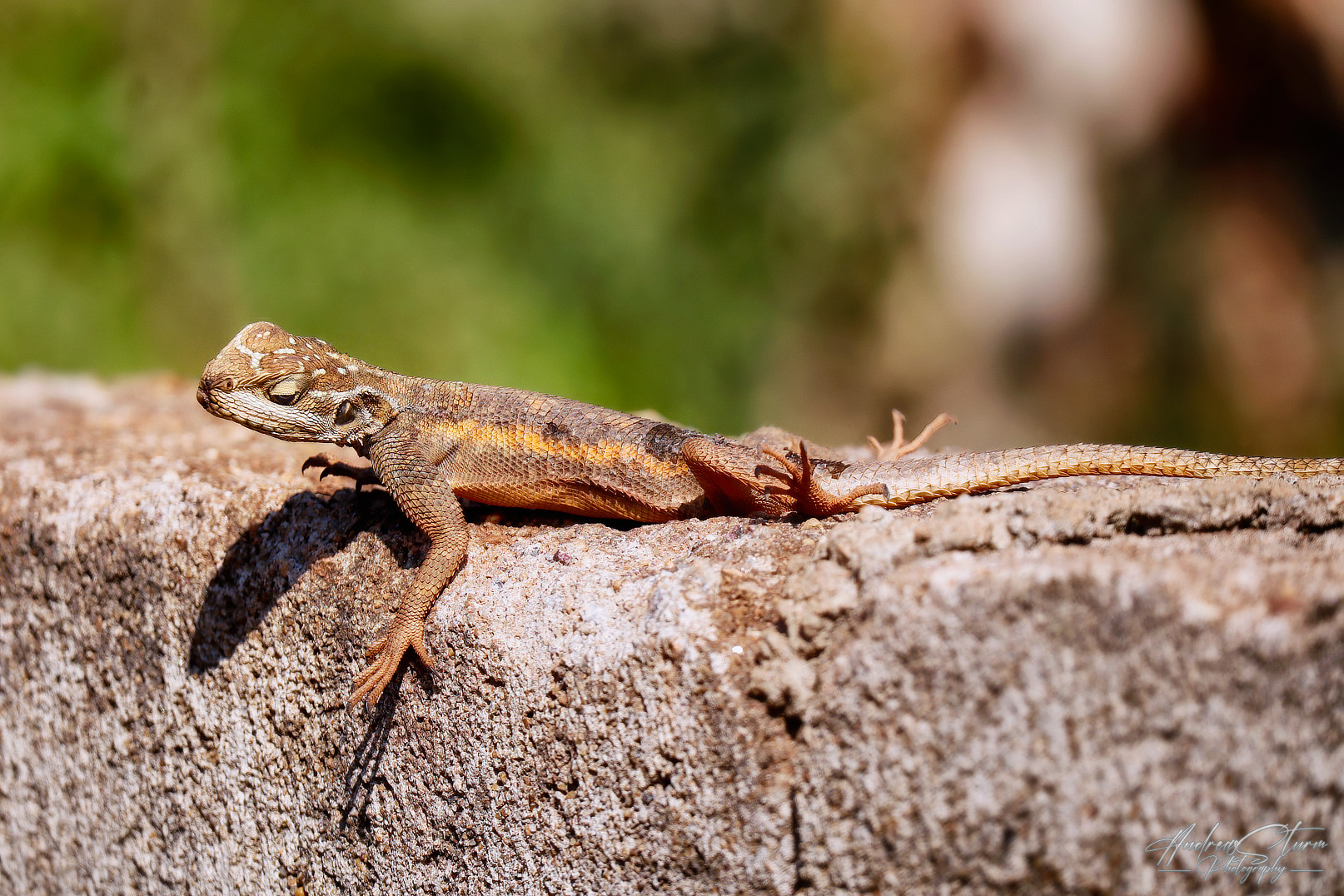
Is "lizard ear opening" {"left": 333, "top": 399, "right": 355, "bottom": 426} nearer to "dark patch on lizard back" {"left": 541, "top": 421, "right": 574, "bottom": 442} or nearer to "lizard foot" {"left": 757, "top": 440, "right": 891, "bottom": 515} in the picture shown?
"dark patch on lizard back" {"left": 541, "top": 421, "right": 574, "bottom": 442}

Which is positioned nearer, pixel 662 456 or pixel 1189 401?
pixel 662 456

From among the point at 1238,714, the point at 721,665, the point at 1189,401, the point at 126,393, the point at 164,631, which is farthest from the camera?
the point at 1189,401

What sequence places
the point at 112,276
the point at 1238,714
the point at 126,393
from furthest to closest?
1. the point at 112,276
2. the point at 126,393
3. the point at 1238,714

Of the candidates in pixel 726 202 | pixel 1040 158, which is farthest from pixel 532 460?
pixel 1040 158

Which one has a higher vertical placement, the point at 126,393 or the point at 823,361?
the point at 823,361

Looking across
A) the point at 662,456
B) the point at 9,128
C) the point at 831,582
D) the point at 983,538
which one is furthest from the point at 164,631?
the point at 9,128

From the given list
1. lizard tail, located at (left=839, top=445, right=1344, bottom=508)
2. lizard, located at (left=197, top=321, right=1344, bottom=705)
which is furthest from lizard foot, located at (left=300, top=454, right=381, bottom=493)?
→ lizard tail, located at (left=839, top=445, right=1344, bottom=508)

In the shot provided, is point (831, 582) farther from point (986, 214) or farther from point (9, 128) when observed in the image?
point (9, 128)
